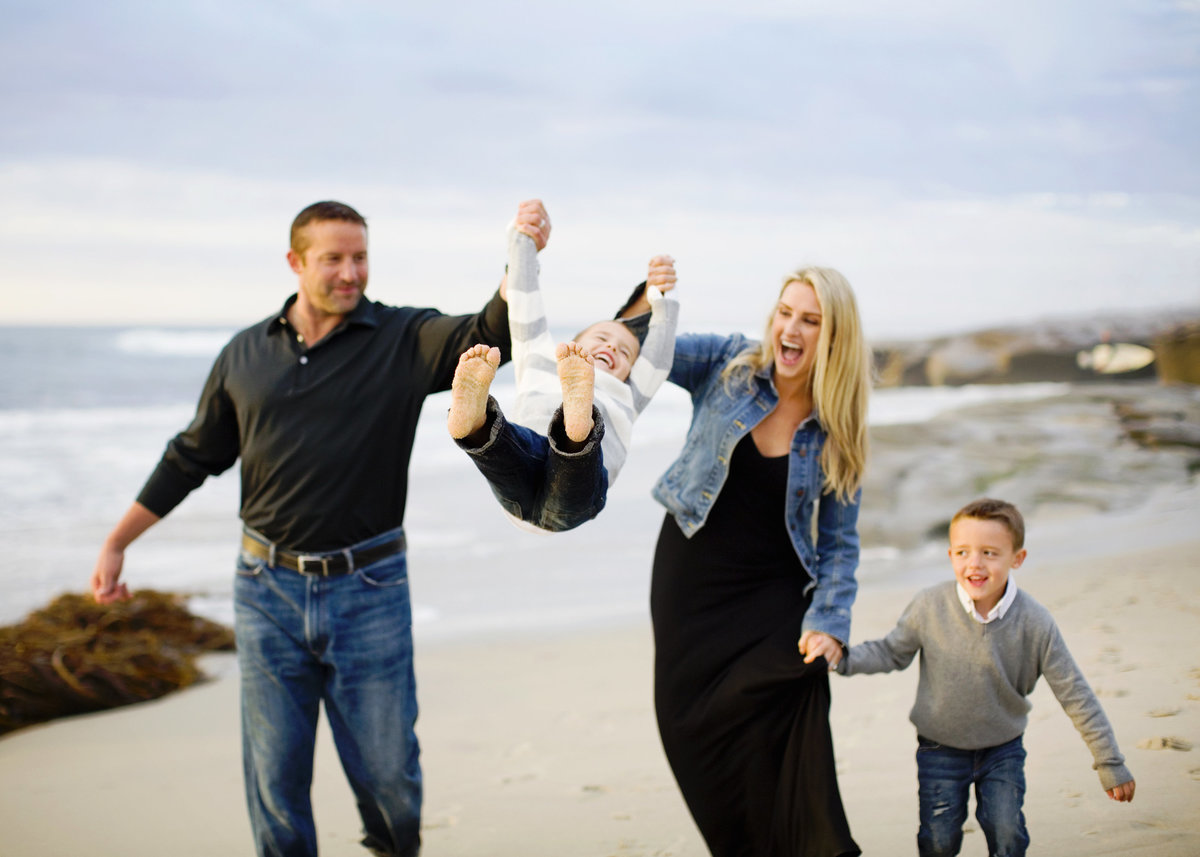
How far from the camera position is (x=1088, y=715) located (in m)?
2.98

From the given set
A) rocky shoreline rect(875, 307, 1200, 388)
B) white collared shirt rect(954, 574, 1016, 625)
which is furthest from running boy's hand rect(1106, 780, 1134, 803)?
rocky shoreline rect(875, 307, 1200, 388)

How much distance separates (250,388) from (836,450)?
1953 mm

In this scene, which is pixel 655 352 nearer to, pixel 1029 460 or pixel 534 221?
pixel 534 221

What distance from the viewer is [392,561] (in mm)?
3467

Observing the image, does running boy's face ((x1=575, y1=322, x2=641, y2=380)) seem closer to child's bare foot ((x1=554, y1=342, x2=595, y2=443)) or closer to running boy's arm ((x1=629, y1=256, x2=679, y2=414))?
running boy's arm ((x1=629, y1=256, x2=679, y2=414))

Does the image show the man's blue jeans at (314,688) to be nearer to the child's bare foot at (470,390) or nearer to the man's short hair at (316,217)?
the child's bare foot at (470,390)

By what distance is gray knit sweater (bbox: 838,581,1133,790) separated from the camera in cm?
306

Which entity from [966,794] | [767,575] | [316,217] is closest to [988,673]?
[966,794]

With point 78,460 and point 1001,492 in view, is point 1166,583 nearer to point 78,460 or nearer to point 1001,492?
point 1001,492

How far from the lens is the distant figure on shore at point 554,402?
9.19ft

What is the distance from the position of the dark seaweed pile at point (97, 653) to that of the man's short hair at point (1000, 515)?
507 cm

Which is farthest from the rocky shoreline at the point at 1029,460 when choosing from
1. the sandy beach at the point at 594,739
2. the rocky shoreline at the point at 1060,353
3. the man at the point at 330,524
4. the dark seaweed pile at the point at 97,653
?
the man at the point at 330,524

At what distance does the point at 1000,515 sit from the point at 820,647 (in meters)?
0.67

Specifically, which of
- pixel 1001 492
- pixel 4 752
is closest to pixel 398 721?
pixel 4 752
